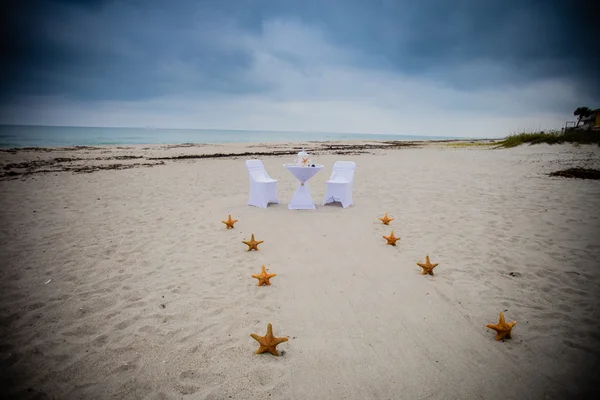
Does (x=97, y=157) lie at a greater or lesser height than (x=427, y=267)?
greater

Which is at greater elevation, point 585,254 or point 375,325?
point 585,254

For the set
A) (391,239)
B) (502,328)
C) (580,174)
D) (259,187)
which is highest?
(580,174)

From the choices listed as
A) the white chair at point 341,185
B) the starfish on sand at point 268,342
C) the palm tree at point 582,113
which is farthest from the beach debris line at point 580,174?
the palm tree at point 582,113

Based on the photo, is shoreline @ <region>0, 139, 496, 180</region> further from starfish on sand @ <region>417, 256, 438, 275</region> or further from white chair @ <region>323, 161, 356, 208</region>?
starfish on sand @ <region>417, 256, 438, 275</region>

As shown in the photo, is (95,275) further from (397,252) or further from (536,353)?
(536,353)

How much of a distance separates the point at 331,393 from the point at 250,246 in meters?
2.93

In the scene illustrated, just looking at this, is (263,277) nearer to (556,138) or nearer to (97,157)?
(97,157)

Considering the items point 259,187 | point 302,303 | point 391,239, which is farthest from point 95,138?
point 302,303

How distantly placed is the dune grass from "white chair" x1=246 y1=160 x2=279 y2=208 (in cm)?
2489

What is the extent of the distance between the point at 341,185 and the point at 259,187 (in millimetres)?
2155

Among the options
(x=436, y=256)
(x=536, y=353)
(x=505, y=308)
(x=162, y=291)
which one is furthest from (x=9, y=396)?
(x=436, y=256)

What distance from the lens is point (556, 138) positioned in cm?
2222

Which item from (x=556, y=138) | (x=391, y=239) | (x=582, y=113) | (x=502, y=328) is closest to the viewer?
(x=502, y=328)

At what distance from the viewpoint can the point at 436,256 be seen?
15.7 ft
